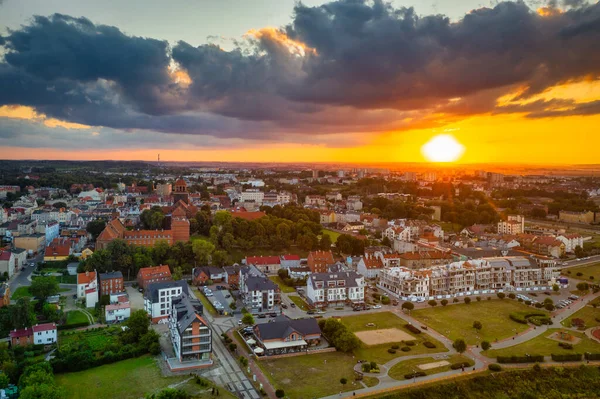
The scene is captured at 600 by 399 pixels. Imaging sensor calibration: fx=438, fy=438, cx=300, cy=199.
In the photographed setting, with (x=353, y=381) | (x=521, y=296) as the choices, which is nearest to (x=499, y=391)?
(x=353, y=381)

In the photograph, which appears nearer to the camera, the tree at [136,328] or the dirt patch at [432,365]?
the dirt patch at [432,365]


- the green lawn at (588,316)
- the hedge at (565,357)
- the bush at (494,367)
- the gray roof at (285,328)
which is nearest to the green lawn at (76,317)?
the gray roof at (285,328)

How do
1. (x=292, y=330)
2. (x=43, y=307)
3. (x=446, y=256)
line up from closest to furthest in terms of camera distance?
(x=292, y=330) < (x=43, y=307) < (x=446, y=256)

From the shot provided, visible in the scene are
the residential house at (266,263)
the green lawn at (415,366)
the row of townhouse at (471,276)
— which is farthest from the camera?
the residential house at (266,263)

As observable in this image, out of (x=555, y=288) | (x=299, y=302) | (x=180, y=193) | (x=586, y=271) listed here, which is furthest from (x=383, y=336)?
(x=180, y=193)

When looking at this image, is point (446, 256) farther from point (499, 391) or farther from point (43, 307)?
point (43, 307)

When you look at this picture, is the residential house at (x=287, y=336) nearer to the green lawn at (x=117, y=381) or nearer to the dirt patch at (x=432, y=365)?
the green lawn at (x=117, y=381)
